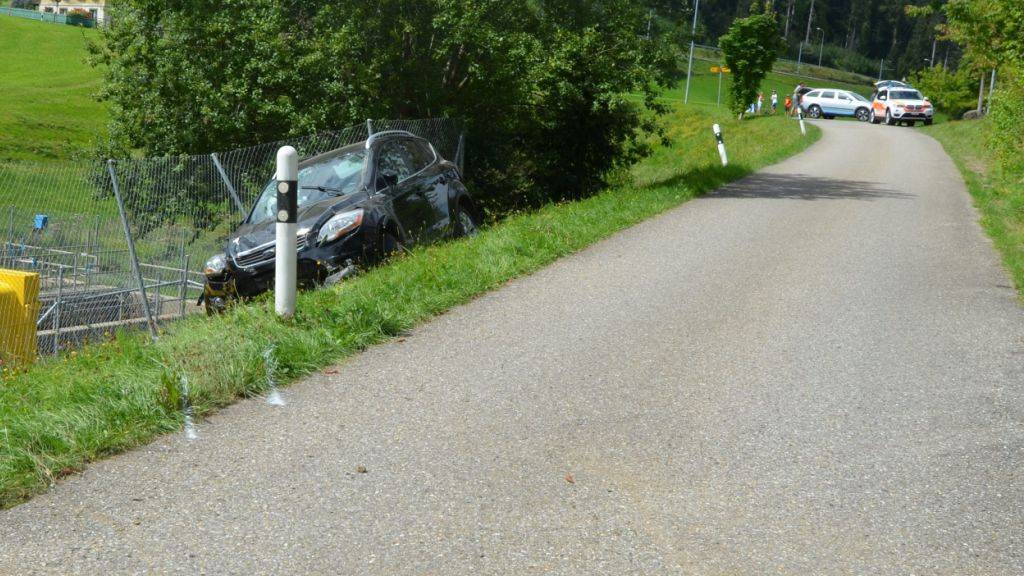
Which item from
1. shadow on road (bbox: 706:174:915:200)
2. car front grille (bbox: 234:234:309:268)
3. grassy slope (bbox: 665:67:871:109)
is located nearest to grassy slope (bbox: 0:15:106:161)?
shadow on road (bbox: 706:174:915:200)

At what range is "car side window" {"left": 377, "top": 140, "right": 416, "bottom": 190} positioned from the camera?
11516 millimetres

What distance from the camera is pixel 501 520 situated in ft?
13.5

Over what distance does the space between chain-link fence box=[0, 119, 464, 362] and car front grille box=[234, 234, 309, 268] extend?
241cm

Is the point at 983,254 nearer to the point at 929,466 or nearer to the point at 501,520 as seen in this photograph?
the point at 929,466

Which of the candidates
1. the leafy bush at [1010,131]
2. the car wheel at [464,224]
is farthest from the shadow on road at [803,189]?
the car wheel at [464,224]

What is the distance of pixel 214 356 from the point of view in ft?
19.3

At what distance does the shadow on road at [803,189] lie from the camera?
1809 centimetres

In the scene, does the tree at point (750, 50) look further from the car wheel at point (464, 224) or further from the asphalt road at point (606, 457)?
the asphalt road at point (606, 457)

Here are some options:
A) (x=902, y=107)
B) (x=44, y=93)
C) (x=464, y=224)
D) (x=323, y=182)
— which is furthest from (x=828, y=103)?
(x=323, y=182)

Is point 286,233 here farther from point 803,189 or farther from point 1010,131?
point 803,189

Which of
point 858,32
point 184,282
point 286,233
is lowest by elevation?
point 184,282

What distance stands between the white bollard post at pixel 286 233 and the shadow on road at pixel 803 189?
11.5 meters

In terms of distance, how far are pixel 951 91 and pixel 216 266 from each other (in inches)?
2435

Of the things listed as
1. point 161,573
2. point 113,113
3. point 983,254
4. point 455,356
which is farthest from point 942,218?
point 113,113
